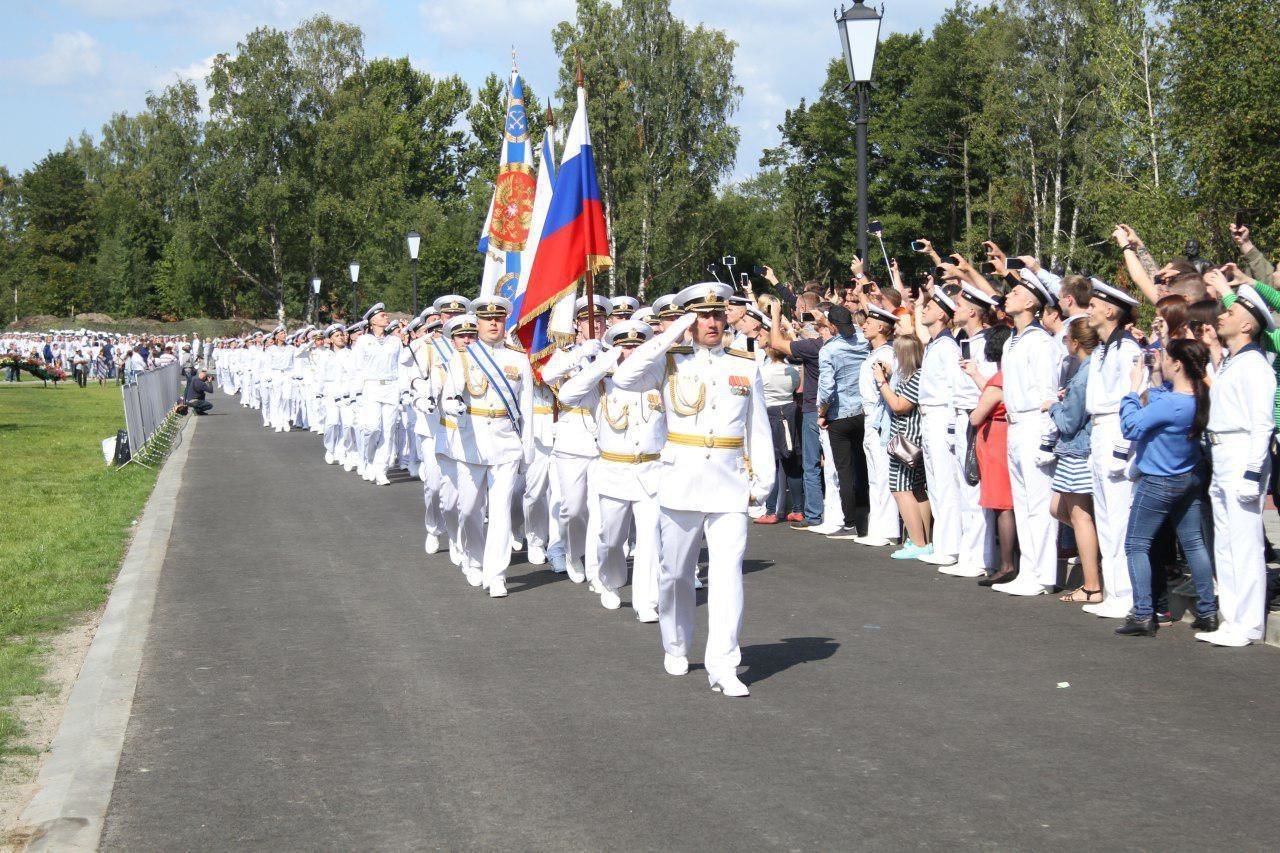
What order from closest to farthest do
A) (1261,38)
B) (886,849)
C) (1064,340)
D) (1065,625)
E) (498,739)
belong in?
(886,849) → (498,739) → (1065,625) → (1064,340) → (1261,38)

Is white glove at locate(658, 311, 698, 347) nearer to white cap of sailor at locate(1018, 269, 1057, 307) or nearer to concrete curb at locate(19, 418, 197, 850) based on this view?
concrete curb at locate(19, 418, 197, 850)

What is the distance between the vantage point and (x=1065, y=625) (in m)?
9.02

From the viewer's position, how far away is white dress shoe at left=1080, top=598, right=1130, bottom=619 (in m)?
9.26

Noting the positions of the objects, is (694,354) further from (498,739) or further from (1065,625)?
(1065,625)

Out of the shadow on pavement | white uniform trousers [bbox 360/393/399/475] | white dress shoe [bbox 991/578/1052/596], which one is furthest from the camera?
white uniform trousers [bbox 360/393/399/475]

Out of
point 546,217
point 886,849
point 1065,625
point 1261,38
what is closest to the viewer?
point 886,849

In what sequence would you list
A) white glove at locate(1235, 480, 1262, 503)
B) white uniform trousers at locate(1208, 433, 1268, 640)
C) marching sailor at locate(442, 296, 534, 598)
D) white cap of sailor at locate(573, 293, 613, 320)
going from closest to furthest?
white glove at locate(1235, 480, 1262, 503)
white uniform trousers at locate(1208, 433, 1268, 640)
marching sailor at locate(442, 296, 534, 598)
white cap of sailor at locate(573, 293, 613, 320)

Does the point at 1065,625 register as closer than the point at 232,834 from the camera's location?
No

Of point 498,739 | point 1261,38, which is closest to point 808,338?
point 498,739

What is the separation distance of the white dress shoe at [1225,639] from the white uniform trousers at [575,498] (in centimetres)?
447

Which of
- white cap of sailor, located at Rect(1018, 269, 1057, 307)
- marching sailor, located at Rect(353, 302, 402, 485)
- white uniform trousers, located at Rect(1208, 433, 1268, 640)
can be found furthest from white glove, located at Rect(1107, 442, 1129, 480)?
marching sailor, located at Rect(353, 302, 402, 485)

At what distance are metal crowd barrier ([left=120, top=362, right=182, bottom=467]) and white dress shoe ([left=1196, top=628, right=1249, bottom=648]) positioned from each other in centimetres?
1627

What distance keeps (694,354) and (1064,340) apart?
3511 millimetres

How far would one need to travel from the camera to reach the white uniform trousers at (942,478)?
11.4 metres
